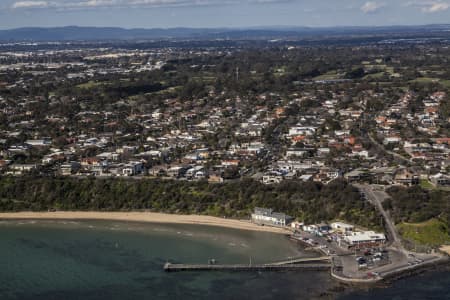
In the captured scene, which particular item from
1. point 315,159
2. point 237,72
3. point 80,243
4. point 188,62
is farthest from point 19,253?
point 188,62

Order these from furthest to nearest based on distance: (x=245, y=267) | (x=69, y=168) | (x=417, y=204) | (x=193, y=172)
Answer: (x=69, y=168) → (x=193, y=172) → (x=417, y=204) → (x=245, y=267)

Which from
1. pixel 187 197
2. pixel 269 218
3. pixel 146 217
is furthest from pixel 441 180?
pixel 146 217

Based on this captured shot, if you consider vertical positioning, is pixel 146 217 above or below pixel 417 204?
below

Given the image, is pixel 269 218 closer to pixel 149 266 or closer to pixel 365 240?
pixel 365 240

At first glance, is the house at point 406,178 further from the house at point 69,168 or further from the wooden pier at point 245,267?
the house at point 69,168

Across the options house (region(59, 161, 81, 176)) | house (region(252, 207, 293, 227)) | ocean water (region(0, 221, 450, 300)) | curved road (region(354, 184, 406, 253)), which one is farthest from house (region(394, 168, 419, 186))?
house (region(59, 161, 81, 176))

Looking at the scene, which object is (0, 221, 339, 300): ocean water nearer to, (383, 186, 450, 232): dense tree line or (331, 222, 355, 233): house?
(331, 222, 355, 233): house

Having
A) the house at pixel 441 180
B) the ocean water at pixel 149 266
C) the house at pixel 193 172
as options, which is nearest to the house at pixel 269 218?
the ocean water at pixel 149 266
